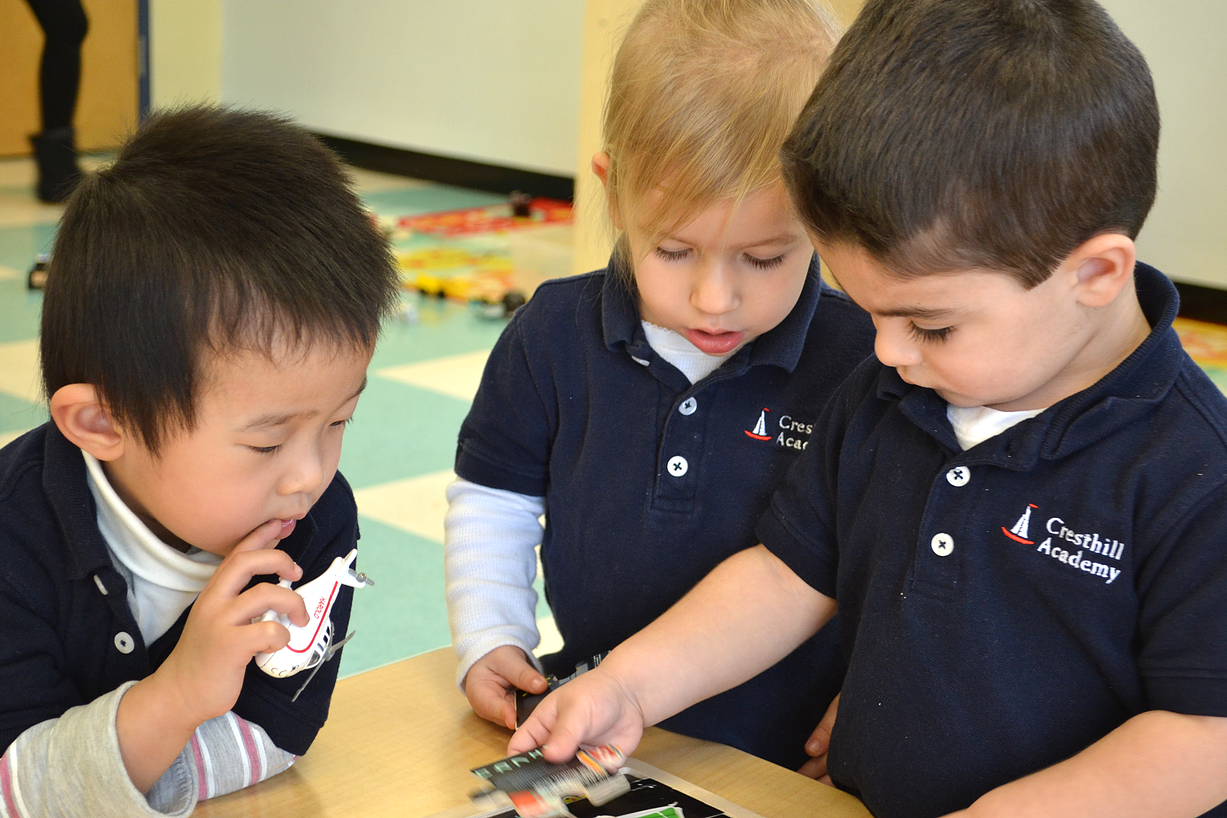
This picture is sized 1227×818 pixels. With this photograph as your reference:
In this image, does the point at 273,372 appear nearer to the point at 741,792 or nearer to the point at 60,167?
the point at 741,792

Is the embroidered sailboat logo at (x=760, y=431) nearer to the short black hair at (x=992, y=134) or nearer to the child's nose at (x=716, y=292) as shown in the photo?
the child's nose at (x=716, y=292)

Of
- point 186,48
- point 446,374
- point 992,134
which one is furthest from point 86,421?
point 186,48

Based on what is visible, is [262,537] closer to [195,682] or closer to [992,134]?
[195,682]

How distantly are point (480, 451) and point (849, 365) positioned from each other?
0.92 feet

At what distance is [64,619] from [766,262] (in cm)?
47

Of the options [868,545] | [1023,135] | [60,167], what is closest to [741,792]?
[868,545]

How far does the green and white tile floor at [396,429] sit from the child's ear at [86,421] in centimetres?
7

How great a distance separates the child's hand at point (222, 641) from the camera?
24.4 inches

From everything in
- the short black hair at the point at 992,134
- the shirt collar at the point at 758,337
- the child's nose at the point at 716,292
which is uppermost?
the short black hair at the point at 992,134

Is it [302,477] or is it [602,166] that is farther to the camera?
[602,166]

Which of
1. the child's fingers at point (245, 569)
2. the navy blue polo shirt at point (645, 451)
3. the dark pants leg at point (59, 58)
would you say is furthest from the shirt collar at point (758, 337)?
the dark pants leg at point (59, 58)

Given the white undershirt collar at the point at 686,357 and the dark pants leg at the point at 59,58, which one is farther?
the dark pants leg at the point at 59,58

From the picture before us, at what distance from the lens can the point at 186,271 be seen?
0.64 meters

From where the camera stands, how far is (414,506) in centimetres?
205
